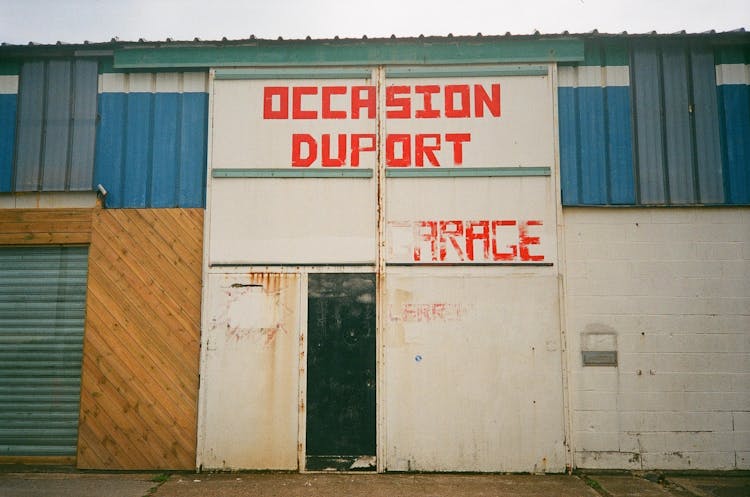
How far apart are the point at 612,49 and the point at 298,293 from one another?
5.69 meters

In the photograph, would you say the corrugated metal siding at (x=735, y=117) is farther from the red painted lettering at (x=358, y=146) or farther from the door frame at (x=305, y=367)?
the door frame at (x=305, y=367)

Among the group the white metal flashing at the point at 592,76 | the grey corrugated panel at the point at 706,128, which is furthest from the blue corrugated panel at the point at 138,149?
the grey corrugated panel at the point at 706,128

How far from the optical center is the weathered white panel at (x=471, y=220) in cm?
771

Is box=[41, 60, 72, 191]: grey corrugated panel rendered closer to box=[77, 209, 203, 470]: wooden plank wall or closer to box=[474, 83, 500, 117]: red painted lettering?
box=[77, 209, 203, 470]: wooden plank wall

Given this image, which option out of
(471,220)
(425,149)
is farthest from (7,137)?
(471,220)

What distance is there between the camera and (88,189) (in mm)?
8000

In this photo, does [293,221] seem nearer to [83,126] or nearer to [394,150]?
[394,150]

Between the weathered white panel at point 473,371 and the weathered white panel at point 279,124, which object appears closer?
the weathered white panel at point 473,371

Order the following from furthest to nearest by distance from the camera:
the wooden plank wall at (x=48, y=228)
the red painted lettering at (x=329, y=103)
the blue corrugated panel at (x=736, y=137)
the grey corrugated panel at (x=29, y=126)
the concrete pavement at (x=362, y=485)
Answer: the grey corrugated panel at (x=29, y=126) → the red painted lettering at (x=329, y=103) → the wooden plank wall at (x=48, y=228) → the blue corrugated panel at (x=736, y=137) → the concrete pavement at (x=362, y=485)

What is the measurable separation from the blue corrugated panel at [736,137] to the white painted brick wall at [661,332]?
0.32 metres

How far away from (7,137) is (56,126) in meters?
0.75

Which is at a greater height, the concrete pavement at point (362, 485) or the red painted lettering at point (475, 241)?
the red painted lettering at point (475, 241)

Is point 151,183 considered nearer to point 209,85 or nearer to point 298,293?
point 209,85

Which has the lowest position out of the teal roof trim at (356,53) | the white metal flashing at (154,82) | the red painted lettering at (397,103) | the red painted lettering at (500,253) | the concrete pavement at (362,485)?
the concrete pavement at (362,485)
